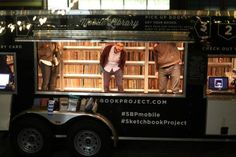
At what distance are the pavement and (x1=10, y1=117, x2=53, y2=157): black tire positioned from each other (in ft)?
1.40

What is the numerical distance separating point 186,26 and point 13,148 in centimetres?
407

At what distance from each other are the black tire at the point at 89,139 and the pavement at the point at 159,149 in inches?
16.6

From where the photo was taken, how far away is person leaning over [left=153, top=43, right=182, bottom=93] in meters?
8.34

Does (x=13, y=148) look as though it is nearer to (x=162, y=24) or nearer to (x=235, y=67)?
(x=162, y=24)

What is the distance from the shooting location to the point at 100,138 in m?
8.30

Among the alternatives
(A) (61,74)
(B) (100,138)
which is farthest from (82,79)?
(B) (100,138)

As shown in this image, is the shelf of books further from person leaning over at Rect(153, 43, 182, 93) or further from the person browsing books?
the person browsing books

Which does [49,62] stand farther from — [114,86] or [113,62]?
[114,86]

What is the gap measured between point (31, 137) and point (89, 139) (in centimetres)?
114

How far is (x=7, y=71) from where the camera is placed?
28.4 feet

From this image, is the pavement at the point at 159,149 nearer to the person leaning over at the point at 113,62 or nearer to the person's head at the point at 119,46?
the person leaning over at the point at 113,62

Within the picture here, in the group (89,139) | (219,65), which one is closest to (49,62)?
(89,139)

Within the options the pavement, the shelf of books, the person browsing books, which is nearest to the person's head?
the person browsing books

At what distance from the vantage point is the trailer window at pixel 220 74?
327 inches
